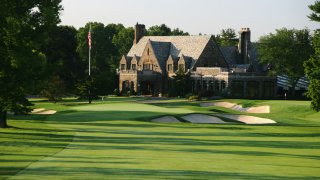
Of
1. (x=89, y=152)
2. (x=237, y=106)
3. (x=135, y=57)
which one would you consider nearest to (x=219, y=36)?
(x=135, y=57)

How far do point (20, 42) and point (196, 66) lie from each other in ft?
193

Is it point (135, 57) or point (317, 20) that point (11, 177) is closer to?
point (317, 20)

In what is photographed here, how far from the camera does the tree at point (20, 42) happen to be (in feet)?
112

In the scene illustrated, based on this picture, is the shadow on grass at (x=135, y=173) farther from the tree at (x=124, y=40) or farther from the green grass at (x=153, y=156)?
the tree at (x=124, y=40)

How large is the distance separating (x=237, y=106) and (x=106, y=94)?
117 ft

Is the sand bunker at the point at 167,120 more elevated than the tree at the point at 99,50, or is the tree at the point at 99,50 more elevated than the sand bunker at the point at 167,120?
the tree at the point at 99,50

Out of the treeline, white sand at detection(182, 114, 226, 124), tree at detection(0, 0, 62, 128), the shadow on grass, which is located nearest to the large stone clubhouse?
the treeline

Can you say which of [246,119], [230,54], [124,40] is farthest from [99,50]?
[246,119]

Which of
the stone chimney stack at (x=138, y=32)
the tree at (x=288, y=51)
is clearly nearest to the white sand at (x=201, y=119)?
the tree at (x=288, y=51)

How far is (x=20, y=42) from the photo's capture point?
113 ft

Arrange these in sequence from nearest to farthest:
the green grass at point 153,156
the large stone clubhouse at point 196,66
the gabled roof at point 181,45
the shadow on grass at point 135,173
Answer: the shadow on grass at point 135,173 < the green grass at point 153,156 < the large stone clubhouse at point 196,66 < the gabled roof at point 181,45

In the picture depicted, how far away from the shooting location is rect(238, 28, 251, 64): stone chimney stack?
95194mm

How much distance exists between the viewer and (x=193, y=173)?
16.0 meters

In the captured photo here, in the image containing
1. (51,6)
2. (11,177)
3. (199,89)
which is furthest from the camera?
(199,89)
